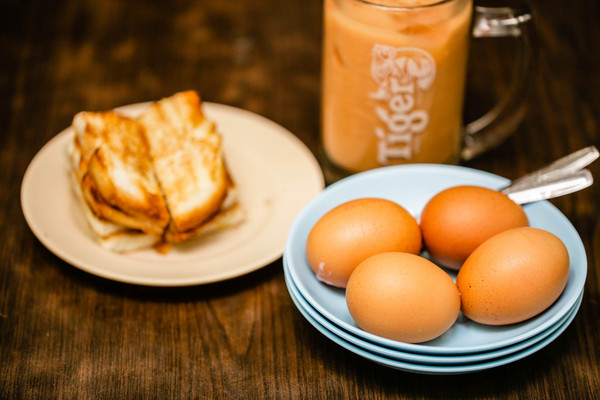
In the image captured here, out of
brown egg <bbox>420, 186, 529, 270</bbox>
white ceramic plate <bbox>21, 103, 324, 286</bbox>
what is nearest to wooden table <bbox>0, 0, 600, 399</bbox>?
white ceramic plate <bbox>21, 103, 324, 286</bbox>

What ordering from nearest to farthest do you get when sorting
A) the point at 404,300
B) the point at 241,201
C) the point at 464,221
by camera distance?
the point at 404,300, the point at 464,221, the point at 241,201

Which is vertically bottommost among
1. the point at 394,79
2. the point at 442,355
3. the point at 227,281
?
the point at 227,281

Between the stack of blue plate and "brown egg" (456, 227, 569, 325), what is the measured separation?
0.08ft

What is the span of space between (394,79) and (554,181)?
0.83ft

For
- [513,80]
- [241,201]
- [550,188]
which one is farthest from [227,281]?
[513,80]

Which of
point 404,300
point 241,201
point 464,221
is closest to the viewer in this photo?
point 404,300

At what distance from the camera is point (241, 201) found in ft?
3.41

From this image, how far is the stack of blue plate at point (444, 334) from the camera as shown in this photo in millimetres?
663

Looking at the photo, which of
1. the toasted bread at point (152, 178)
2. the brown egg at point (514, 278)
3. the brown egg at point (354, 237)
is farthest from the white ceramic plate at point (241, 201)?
the brown egg at point (514, 278)

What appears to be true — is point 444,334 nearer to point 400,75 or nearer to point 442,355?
point 442,355

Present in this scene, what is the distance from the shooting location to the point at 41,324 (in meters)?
0.83

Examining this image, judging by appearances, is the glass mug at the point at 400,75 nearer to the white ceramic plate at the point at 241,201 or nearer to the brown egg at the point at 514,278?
the white ceramic plate at the point at 241,201

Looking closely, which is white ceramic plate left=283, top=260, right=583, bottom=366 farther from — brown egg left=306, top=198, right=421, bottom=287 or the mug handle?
the mug handle

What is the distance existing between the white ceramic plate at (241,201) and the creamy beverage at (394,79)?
0.11 m
